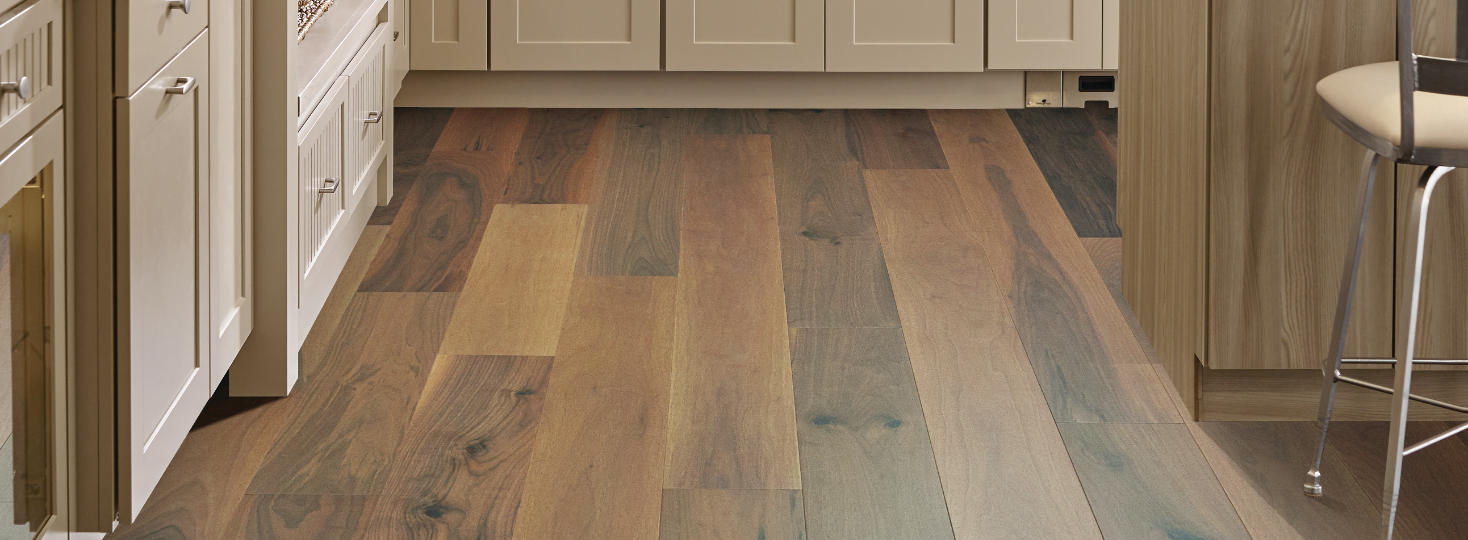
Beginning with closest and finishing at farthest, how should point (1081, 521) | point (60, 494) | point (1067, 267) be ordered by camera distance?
point (60, 494), point (1081, 521), point (1067, 267)

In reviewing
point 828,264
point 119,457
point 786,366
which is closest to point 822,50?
point 828,264

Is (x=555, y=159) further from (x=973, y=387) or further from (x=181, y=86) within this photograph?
(x=181, y=86)

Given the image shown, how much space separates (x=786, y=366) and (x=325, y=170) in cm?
89

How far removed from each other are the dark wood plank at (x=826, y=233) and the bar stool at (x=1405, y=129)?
0.94 metres

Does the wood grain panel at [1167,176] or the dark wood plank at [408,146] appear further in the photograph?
the dark wood plank at [408,146]

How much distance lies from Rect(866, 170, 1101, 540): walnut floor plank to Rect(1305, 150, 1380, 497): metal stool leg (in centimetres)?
33

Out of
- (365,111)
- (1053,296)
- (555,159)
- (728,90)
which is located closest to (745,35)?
(728,90)

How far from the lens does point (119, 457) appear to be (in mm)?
1547

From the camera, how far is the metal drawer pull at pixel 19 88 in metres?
1.22

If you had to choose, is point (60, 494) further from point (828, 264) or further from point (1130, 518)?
point (828, 264)

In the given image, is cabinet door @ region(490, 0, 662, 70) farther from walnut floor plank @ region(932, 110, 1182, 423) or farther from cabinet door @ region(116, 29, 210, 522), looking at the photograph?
cabinet door @ region(116, 29, 210, 522)

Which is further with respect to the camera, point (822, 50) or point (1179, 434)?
point (822, 50)

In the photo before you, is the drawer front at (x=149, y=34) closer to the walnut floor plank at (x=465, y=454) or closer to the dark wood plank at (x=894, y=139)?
the walnut floor plank at (x=465, y=454)

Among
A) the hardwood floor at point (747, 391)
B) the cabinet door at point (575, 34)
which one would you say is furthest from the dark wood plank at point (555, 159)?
the cabinet door at point (575, 34)
